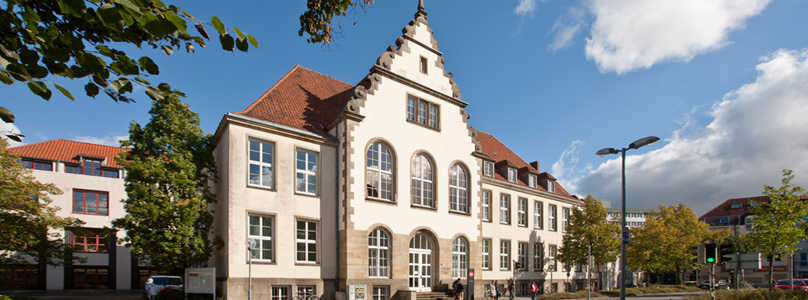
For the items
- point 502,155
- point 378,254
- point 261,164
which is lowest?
point 378,254

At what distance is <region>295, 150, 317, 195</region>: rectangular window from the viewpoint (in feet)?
71.0

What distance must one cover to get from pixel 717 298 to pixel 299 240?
18407 millimetres

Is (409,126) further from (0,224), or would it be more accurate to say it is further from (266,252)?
(0,224)

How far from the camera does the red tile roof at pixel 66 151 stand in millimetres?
38969

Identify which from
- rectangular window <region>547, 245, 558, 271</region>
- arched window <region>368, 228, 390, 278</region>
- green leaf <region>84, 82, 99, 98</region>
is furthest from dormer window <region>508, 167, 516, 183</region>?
green leaf <region>84, 82, 99, 98</region>

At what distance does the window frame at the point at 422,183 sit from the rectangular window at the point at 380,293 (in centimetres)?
432

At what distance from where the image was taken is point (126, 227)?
18516 millimetres

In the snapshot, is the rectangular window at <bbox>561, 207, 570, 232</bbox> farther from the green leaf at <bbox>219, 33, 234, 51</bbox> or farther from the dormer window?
the green leaf at <bbox>219, 33, 234, 51</bbox>

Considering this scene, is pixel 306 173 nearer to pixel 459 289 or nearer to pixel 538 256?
pixel 459 289

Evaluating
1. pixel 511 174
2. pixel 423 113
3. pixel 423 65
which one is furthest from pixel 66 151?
pixel 511 174

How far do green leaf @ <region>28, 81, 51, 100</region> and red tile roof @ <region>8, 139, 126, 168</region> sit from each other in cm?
3908

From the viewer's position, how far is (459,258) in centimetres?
2697

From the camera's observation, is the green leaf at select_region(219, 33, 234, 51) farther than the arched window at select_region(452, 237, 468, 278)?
No

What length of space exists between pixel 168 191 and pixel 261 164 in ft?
12.1
